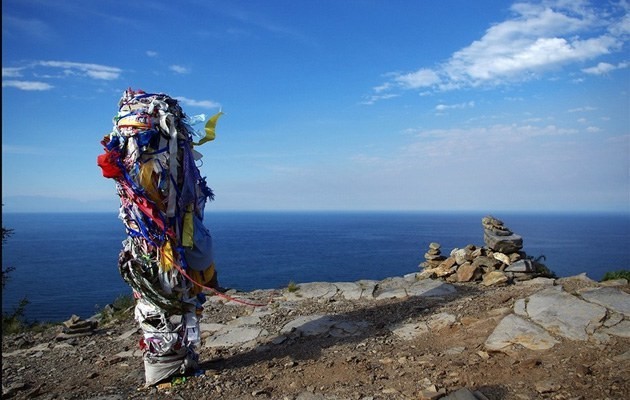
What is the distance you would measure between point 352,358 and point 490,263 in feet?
18.0

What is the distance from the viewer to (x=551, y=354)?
554 centimetres

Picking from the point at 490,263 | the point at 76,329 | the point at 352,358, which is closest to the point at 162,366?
the point at 352,358

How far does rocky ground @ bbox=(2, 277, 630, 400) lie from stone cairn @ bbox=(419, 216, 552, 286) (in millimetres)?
605

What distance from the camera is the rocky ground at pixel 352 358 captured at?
5043mm

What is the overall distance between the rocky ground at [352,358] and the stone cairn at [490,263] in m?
0.60

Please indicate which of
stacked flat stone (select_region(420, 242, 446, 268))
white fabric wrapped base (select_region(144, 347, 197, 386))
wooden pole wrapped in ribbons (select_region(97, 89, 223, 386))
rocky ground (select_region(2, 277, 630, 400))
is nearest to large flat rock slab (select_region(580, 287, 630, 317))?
rocky ground (select_region(2, 277, 630, 400))

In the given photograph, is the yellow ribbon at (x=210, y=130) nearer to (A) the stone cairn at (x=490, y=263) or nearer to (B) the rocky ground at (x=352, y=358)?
(B) the rocky ground at (x=352, y=358)

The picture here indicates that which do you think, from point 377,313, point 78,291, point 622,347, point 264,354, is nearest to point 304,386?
point 264,354

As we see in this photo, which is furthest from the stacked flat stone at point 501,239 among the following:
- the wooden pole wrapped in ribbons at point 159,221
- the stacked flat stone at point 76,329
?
the stacked flat stone at point 76,329

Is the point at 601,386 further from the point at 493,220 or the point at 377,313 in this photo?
the point at 493,220

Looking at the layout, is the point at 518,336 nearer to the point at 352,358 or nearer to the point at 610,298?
the point at 610,298

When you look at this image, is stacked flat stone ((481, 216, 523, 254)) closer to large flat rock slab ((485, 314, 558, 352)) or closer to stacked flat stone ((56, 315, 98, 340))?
large flat rock slab ((485, 314, 558, 352))

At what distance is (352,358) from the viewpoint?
20.2 ft

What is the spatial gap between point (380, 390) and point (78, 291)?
42213 millimetres
